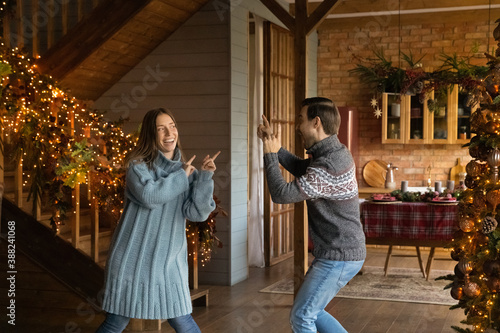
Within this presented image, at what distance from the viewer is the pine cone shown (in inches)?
148

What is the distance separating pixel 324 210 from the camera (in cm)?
319

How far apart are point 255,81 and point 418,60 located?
106 inches

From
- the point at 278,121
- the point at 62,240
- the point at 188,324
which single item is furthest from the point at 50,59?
the point at 188,324

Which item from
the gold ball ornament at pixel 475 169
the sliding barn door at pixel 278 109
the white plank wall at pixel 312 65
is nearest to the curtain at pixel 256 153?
the sliding barn door at pixel 278 109

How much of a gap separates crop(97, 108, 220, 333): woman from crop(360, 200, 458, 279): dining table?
3705 millimetres

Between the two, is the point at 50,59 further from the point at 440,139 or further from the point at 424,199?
the point at 440,139

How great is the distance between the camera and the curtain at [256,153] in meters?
7.55

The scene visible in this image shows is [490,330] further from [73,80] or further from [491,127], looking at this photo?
[73,80]

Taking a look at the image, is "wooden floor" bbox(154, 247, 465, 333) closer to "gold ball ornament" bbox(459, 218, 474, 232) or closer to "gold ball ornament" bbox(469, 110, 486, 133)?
"gold ball ornament" bbox(459, 218, 474, 232)

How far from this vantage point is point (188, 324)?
3195mm

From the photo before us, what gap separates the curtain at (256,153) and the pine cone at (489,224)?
3.90 metres

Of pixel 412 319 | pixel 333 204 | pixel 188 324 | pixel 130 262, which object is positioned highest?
pixel 333 204

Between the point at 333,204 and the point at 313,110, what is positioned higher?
the point at 313,110

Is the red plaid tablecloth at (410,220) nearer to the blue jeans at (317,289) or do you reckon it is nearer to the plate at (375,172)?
the plate at (375,172)
